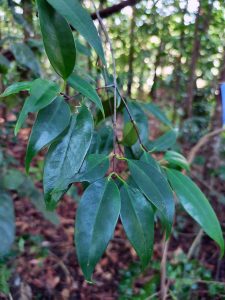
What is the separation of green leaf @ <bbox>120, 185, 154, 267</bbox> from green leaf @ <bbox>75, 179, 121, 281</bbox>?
0.07 feet

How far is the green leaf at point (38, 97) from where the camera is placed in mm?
486

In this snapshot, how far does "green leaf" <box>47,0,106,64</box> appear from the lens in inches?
19.9

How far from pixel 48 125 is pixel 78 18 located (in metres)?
0.16

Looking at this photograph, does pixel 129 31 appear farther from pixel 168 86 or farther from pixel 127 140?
pixel 127 140

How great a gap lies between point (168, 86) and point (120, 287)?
1649 millimetres

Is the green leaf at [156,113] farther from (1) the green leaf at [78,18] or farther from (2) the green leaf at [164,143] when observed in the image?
(1) the green leaf at [78,18]

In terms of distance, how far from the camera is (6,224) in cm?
104

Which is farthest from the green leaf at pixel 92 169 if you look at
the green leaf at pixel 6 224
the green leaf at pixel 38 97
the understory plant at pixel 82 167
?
the green leaf at pixel 6 224

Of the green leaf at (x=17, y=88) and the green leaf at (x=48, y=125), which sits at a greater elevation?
the green leaf at (x=17, y=88)

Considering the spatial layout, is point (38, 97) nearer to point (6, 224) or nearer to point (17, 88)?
point (17, 88)

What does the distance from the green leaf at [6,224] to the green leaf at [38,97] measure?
1.94ft

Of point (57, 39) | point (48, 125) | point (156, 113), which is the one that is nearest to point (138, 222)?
point (48, 125)

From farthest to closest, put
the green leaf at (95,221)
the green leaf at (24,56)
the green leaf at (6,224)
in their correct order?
the green leaf at (24,56) → the green leaf at (6,224) → the green leaf at (95,221)

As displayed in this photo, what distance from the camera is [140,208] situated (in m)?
0.52
